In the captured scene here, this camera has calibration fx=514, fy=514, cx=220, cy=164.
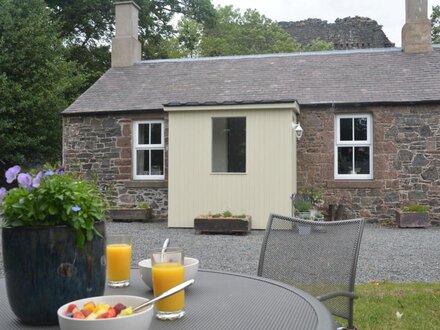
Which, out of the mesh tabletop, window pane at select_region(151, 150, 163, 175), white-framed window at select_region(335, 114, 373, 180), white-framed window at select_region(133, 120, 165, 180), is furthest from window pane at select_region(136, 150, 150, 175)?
the mesh tabletop

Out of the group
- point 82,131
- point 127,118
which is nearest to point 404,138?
point 127,118

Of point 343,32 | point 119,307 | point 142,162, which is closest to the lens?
point 119,307

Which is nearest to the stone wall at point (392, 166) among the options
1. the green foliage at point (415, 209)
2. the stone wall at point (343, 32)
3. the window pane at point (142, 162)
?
the green foliage at point (415, 209)

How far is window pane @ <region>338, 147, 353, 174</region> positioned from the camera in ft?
37.9

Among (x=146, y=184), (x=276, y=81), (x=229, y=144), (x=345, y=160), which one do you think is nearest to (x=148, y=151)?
(x=146, y=184)

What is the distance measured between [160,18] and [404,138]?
16.9m

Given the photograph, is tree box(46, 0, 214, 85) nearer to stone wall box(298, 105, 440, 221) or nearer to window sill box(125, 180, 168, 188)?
window sill box(125, 180, 168, 188)

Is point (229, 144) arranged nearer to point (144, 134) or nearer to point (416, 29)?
point (144, 134)

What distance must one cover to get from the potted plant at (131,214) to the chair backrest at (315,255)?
8.89 metres

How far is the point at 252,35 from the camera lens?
1463 inches

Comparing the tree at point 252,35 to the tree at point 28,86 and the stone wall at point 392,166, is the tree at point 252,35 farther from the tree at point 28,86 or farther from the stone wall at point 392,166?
the stone wall at point 392,166

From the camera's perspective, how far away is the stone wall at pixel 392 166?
11055 millimetres

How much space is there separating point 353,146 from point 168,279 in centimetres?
1020

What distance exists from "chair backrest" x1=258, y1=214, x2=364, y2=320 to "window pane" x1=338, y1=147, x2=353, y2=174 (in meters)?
8.86
